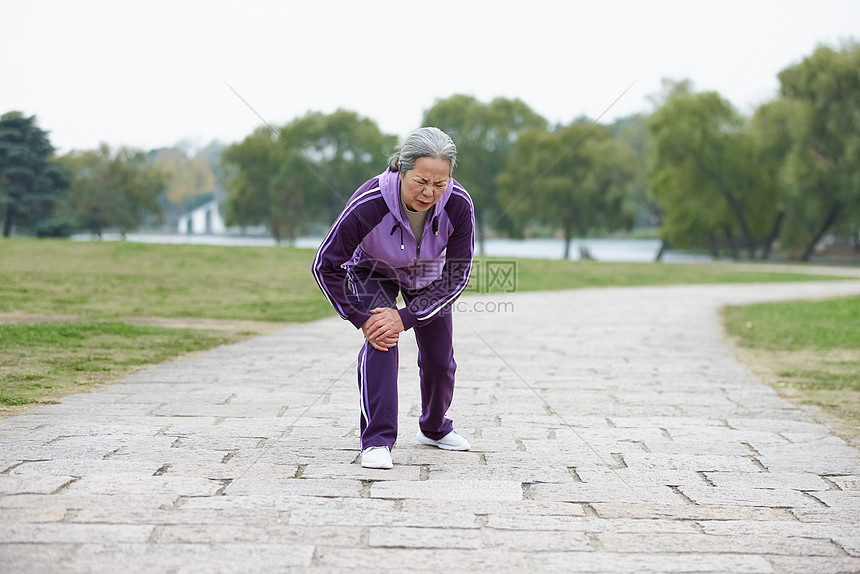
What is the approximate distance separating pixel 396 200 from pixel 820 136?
117 ft

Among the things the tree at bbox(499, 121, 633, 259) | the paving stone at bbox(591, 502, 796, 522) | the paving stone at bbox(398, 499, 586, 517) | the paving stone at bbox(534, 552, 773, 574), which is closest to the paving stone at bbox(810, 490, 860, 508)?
the paving stone at bbox(591, 502, 796, 522)

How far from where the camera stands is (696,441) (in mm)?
4559

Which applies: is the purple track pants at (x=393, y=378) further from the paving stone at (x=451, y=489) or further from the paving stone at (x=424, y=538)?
the paving stone at (x=424, y=538)

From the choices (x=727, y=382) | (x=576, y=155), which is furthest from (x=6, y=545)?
(x=576, y=155)

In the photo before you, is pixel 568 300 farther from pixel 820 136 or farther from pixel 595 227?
pixel 595 227

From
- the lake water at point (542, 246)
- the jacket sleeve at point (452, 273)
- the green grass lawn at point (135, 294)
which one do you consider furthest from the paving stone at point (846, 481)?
the lake water at point (542, 246)

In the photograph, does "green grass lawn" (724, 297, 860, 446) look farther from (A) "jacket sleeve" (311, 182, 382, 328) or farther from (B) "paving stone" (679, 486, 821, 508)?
(A) "jacket sleeve" (311, 182, 382, 328)

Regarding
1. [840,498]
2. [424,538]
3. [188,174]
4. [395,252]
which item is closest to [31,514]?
[424,538]

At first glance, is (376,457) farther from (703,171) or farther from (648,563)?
(703,171)

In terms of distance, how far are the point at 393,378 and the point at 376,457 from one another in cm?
41

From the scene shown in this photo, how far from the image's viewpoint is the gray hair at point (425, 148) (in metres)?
3.63

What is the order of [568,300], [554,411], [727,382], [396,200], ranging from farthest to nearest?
[568,300] < [727,382] < [554,411] < [396,200]

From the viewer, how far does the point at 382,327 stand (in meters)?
3.85

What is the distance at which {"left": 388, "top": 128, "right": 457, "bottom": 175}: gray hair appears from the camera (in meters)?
3.63
